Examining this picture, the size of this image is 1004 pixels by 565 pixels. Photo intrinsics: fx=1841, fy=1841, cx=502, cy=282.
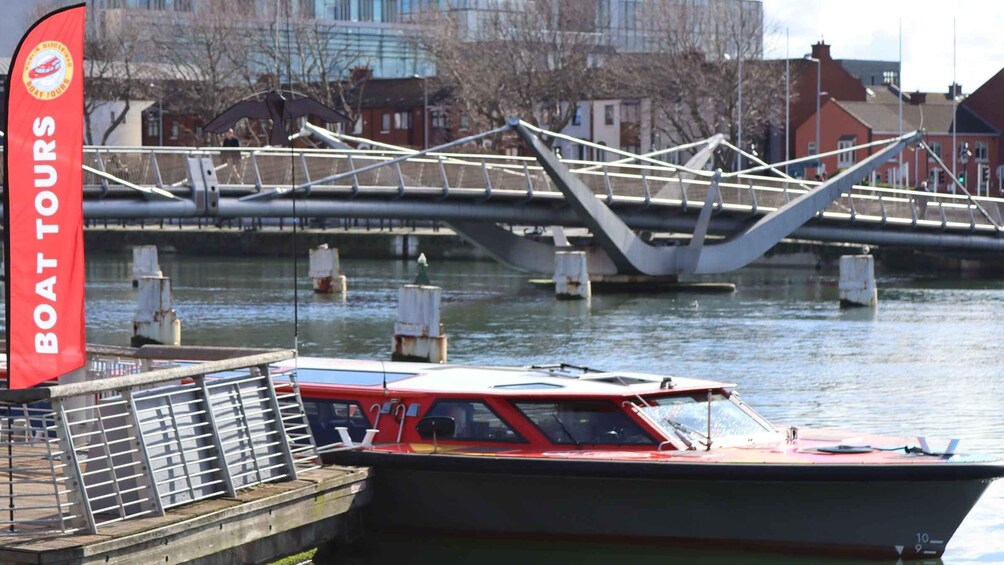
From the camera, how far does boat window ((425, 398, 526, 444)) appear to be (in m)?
18.0

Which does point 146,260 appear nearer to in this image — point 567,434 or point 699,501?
point 567,434

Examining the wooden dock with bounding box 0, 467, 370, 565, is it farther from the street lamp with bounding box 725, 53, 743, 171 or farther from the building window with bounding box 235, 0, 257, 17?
the building window with bounding box 235, 0, 257, 17

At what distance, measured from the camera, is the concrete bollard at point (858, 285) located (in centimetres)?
5219

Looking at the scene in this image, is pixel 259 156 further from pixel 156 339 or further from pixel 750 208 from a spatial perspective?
pixel 750 208

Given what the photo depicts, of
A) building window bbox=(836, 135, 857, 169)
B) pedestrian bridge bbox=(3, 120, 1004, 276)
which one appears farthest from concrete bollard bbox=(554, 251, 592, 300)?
building window bbox=(836, 135, 857, 169)

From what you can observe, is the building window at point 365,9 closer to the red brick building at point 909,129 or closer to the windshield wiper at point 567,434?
the red brick building at point 909,129

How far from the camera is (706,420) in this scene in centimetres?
1830

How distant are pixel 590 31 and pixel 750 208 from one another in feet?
163

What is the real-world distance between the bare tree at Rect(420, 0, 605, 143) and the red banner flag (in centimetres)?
8166

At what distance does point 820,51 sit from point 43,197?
111 meters

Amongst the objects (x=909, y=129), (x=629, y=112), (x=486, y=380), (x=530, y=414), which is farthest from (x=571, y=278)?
(x=909, y=129)

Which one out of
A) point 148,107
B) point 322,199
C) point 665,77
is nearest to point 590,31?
point 665,77

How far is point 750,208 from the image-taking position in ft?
192

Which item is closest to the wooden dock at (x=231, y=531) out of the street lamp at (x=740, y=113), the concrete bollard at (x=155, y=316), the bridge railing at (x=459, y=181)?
the concrete bollard at (x=155, y=316)
